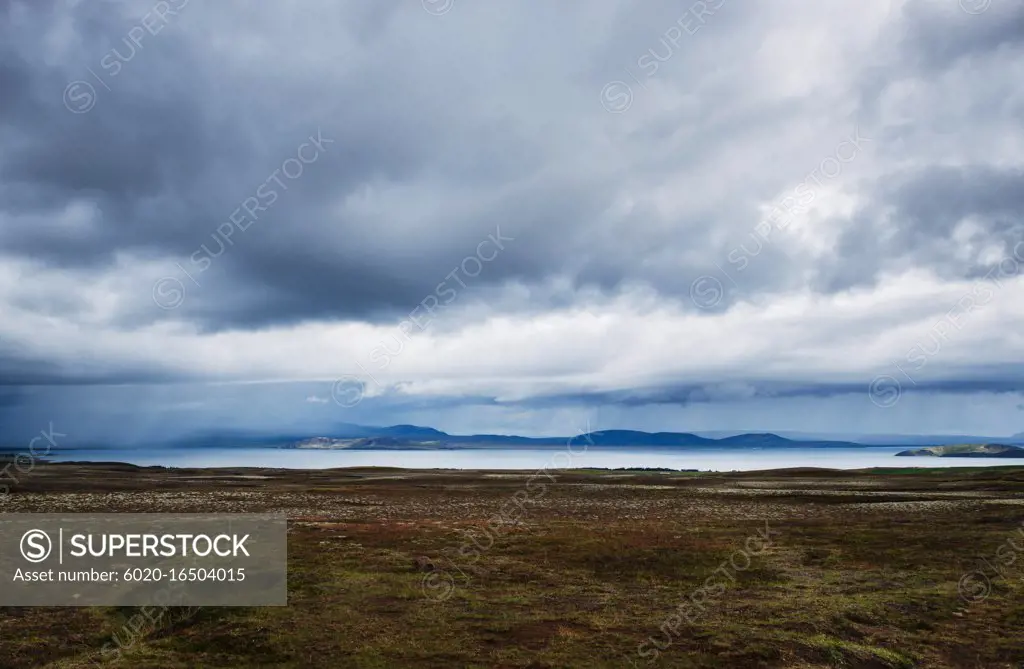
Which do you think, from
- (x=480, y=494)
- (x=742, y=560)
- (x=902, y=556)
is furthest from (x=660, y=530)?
(x=480, y=494)

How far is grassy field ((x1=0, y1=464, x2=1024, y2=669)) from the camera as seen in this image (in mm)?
20812

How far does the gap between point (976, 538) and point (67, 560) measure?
182ft

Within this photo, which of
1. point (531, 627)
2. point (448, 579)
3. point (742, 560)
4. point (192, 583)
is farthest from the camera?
point (742, 560)

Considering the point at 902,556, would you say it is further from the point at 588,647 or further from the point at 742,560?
the point at 588,647

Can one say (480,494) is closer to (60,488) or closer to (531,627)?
(60,488)

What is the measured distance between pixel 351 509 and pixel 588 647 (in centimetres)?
4658

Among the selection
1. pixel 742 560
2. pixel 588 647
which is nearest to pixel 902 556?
pixel 742 560

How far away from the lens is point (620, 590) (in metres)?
29.9

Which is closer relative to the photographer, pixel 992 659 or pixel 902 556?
pixel 992 659

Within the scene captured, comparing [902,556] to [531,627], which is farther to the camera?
[902,556]

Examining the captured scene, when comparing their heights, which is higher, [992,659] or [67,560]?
[67,560]

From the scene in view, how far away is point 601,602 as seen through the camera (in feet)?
90.3

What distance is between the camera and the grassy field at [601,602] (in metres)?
20.8

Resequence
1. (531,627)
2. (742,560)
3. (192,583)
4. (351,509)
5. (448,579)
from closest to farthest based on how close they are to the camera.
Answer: (531,627)
(192,583)
(448,579)
(742,560)
(351,509)
